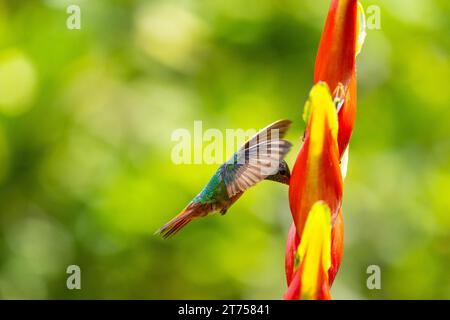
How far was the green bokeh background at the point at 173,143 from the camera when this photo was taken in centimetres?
209

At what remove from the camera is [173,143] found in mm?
2123

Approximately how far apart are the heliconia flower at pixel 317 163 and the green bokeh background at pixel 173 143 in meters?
1.34

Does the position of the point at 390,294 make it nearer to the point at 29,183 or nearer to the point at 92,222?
the point at 92,222

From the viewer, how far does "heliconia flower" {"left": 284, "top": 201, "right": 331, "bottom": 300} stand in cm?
68

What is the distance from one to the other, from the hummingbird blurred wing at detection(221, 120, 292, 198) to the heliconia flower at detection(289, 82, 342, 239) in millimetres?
314

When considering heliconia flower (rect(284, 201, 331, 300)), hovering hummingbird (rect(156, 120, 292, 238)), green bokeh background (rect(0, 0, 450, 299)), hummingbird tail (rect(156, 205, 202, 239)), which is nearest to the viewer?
heliconia flower (rect(284, 201, 331, 300))

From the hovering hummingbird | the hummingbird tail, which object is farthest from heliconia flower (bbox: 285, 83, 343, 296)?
the hummingbird tail

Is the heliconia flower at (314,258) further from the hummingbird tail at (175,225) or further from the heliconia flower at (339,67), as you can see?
the hummingbird tail at (175,225)

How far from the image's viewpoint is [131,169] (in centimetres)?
211

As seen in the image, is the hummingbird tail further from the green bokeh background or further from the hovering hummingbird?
the green bokeh background

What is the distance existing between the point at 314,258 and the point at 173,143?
146 centimetres

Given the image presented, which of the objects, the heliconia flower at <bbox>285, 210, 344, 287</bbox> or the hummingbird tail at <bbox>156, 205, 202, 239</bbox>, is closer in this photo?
the heliconia flower at <bbox>285, 210, 344, 287</bbox>

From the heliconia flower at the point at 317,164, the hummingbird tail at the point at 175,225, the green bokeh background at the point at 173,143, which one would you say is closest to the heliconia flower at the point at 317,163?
the heliconia flower at the point at 317,164

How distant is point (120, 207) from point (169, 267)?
0.23m
